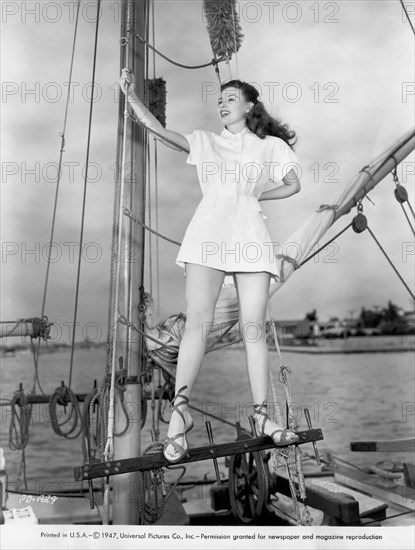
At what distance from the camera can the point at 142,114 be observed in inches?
80.2

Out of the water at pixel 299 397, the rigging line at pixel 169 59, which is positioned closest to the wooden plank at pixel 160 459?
the water at pixel 299 397

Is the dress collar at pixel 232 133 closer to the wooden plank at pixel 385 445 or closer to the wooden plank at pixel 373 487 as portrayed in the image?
the wooden plank at pixel 385 445

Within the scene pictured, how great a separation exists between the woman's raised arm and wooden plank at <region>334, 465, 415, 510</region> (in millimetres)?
1932

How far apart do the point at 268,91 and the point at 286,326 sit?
2.84 feet

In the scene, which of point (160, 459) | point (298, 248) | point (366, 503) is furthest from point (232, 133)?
point (366, 503)

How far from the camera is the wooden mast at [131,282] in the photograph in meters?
2.17

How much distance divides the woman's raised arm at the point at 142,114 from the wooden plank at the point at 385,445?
4.19ft

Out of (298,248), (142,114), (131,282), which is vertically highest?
(142,114)

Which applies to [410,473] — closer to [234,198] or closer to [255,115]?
[234,198]

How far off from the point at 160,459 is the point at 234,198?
0.77m

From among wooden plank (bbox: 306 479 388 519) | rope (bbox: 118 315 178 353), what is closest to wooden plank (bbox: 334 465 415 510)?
wooden plank (bbox: 306 479 388 519)

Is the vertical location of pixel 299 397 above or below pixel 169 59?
below

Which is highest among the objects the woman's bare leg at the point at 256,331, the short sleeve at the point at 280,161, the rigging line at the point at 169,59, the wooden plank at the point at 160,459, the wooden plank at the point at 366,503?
the rigging line at the point at 169,59

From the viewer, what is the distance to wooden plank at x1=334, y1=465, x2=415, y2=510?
3.11m
